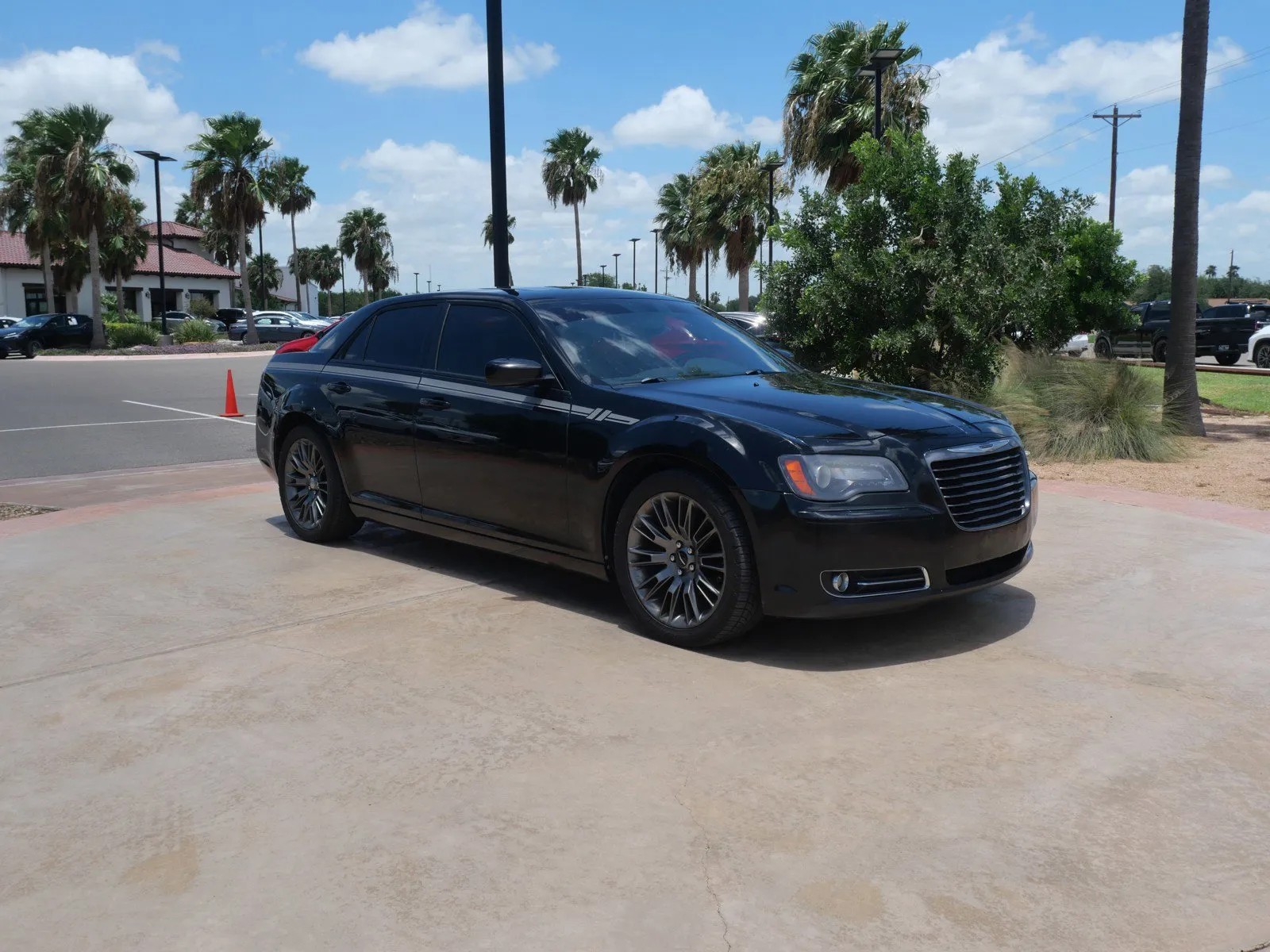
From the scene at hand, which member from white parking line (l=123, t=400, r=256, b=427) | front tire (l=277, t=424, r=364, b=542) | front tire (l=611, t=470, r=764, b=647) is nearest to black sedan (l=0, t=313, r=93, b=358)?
white parking line (l=123, t=400, r=256, b=427)

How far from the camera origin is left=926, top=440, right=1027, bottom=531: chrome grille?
5.00 metres

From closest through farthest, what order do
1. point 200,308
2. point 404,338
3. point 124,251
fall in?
point 404,338 → point 200,308 → point 124,251

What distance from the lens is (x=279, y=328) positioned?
54344mm

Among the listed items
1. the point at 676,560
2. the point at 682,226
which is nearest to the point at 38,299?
the point at 682,226

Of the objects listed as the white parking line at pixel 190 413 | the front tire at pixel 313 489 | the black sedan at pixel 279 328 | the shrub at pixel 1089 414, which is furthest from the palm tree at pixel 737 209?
the front tire at pixel 313 489

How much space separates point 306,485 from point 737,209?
45362 millimetres

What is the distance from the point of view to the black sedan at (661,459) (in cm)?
482

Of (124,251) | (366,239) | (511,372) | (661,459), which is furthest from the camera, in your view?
(366,239)

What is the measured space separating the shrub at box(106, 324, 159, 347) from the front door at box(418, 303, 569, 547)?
44971mm

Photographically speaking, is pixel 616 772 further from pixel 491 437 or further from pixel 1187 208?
pixel 1187 208

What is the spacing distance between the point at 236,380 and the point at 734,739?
24459 mm

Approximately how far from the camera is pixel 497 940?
2811 millimetres

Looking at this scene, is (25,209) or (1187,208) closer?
(1187,208)

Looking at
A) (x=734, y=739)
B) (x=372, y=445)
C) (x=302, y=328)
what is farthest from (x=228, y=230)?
(x=734, y=739)
